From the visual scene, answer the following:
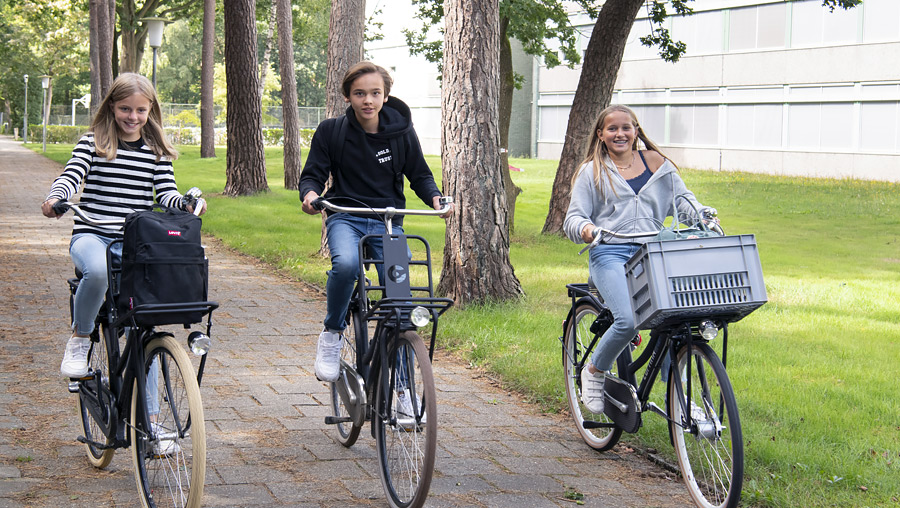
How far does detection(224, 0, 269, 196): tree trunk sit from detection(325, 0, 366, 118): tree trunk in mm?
6740

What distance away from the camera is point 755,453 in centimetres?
511

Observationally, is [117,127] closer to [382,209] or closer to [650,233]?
[382,209]

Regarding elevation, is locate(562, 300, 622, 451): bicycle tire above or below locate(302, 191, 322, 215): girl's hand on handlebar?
below

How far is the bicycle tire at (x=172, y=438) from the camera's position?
3.70 metres

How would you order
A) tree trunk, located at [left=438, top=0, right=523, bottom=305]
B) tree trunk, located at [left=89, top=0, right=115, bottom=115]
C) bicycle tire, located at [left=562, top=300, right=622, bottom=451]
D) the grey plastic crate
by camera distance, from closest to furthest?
the grey plastic crate → bicycle tire, located at [left=562, top=300, right=622, bottom=451] → tree trunk, located at [left=438, top=0, right=523, bottom=305] → tree trunk, located at [left=89, top=0, right=115, bottom=115]

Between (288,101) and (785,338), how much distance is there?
60.8ft

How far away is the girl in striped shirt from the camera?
4.43 metres

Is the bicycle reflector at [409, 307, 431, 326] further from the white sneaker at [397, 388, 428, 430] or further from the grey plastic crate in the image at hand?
the grey plastic crate

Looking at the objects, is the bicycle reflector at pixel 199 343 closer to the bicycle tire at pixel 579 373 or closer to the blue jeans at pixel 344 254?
the blue jeans at pixel 344 254

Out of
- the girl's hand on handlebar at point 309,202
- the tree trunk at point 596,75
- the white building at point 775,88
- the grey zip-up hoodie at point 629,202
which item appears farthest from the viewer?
the white building at point 775,88

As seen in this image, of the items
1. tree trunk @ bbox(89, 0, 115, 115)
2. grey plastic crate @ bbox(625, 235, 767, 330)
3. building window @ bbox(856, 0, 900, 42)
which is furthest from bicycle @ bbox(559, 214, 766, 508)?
building window @ bbox(856, 0, 900, 42)

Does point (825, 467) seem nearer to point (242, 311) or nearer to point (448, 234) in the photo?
point (448, 234)

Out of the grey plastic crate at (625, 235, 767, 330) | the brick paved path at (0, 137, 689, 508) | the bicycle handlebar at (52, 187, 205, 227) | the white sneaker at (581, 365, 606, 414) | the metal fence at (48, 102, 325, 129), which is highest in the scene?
the metal fence at (48, 102, 325, 129)

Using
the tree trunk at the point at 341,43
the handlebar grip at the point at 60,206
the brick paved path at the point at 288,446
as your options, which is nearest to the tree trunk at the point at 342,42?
the tree trunk at the point at 341,43
